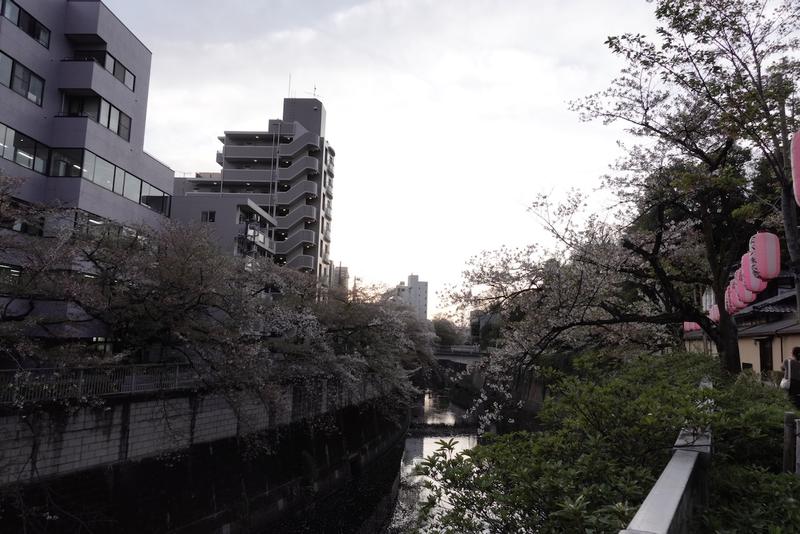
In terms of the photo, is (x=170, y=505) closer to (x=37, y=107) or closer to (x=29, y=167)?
(x=29, y=167)

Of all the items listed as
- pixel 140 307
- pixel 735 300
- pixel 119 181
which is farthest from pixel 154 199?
pixel 735 300

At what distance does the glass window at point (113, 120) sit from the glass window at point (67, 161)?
2438 mm

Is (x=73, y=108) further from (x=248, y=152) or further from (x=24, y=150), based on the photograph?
(x=248, y=152)

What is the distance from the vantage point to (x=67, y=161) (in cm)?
2214

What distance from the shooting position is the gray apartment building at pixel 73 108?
801 inches

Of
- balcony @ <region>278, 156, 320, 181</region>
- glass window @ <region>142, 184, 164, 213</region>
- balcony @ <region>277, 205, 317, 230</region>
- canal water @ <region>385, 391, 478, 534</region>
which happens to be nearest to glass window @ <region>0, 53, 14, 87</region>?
glass window @ <region>142, 184, 164, 213</region>

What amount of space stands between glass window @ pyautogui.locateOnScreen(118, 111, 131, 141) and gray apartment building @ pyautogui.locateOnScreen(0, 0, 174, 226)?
46 mm

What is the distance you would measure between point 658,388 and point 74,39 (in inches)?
1053

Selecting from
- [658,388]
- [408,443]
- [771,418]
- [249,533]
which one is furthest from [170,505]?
[408,443]

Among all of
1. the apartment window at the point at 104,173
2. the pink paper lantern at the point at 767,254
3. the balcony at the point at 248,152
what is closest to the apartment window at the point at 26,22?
the apartment window at the point at 104,173

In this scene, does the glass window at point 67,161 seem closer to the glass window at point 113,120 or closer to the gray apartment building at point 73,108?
the gray apartment building at point 73,108

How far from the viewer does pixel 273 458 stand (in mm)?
20828

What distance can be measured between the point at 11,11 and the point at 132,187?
8053 millimetres

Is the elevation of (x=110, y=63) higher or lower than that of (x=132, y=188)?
higher
